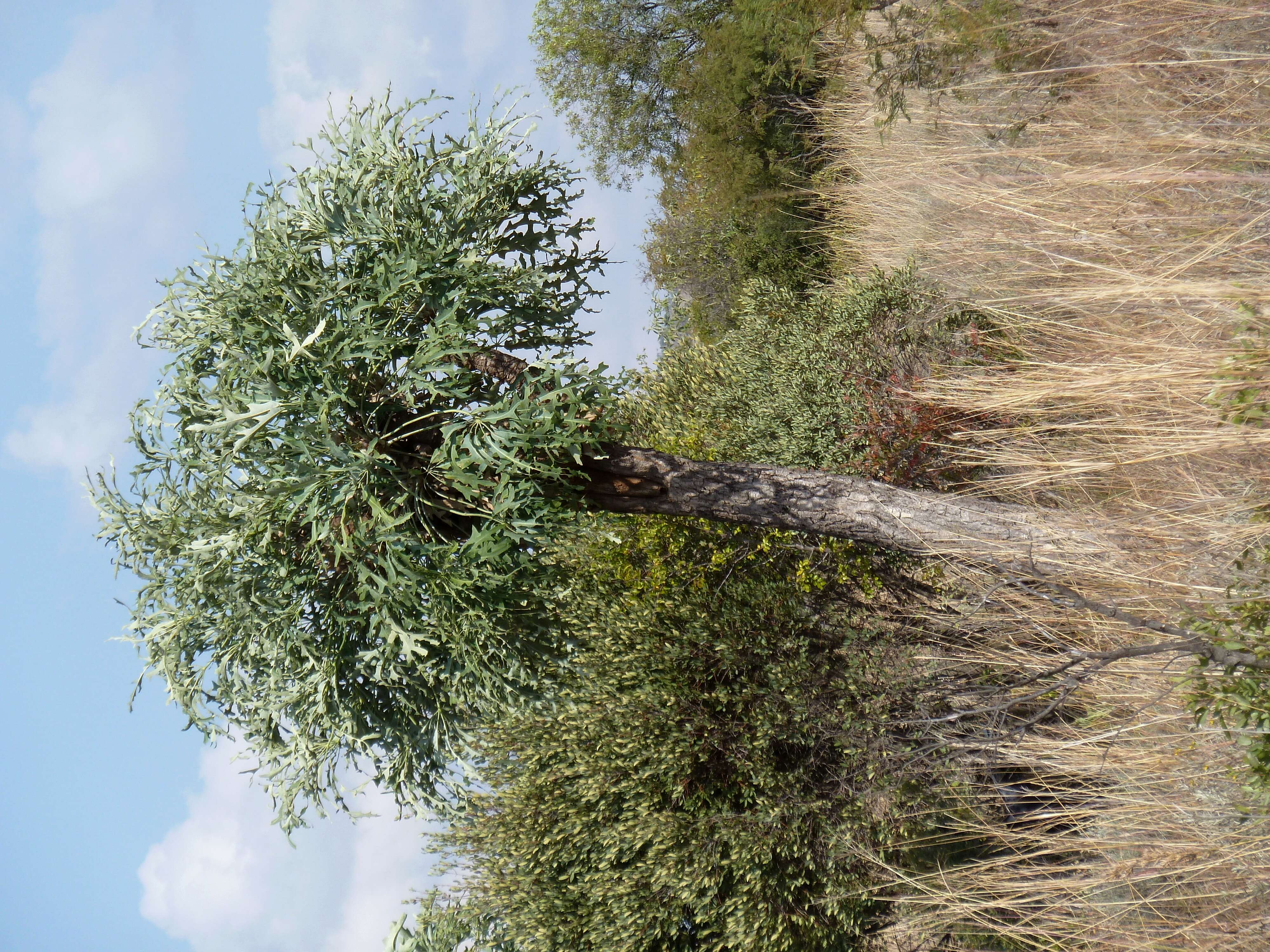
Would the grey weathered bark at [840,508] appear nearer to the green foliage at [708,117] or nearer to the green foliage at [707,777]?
the green foliage at [707,777]

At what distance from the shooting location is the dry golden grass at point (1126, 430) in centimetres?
503

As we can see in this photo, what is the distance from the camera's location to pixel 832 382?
11.4m

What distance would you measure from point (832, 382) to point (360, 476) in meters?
7.82

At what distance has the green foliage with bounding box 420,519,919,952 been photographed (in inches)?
358

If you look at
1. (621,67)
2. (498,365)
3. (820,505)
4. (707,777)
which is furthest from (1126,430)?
(621,67)

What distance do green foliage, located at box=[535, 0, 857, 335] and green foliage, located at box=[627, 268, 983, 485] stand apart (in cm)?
178

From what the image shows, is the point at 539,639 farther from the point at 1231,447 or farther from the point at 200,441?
the point at 1231,447

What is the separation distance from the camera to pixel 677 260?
58.4 ft

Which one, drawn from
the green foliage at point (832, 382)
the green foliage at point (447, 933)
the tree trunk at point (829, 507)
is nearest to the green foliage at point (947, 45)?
the green foliage at point (832, 382)

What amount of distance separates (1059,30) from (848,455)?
5.36 metres

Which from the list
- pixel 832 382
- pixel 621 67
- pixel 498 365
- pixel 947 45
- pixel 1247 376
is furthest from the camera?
pixel 621 67

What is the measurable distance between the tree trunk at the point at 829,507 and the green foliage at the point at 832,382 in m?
3.21

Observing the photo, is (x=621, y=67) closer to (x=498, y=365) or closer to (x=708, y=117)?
(x=708, y=117)

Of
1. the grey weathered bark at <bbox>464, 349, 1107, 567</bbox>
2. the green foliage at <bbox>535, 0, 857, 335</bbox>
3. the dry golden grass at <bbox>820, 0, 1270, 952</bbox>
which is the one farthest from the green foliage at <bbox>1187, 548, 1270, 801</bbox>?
the green foliage at <bbox>535, 0, 857, 335</bbox>
